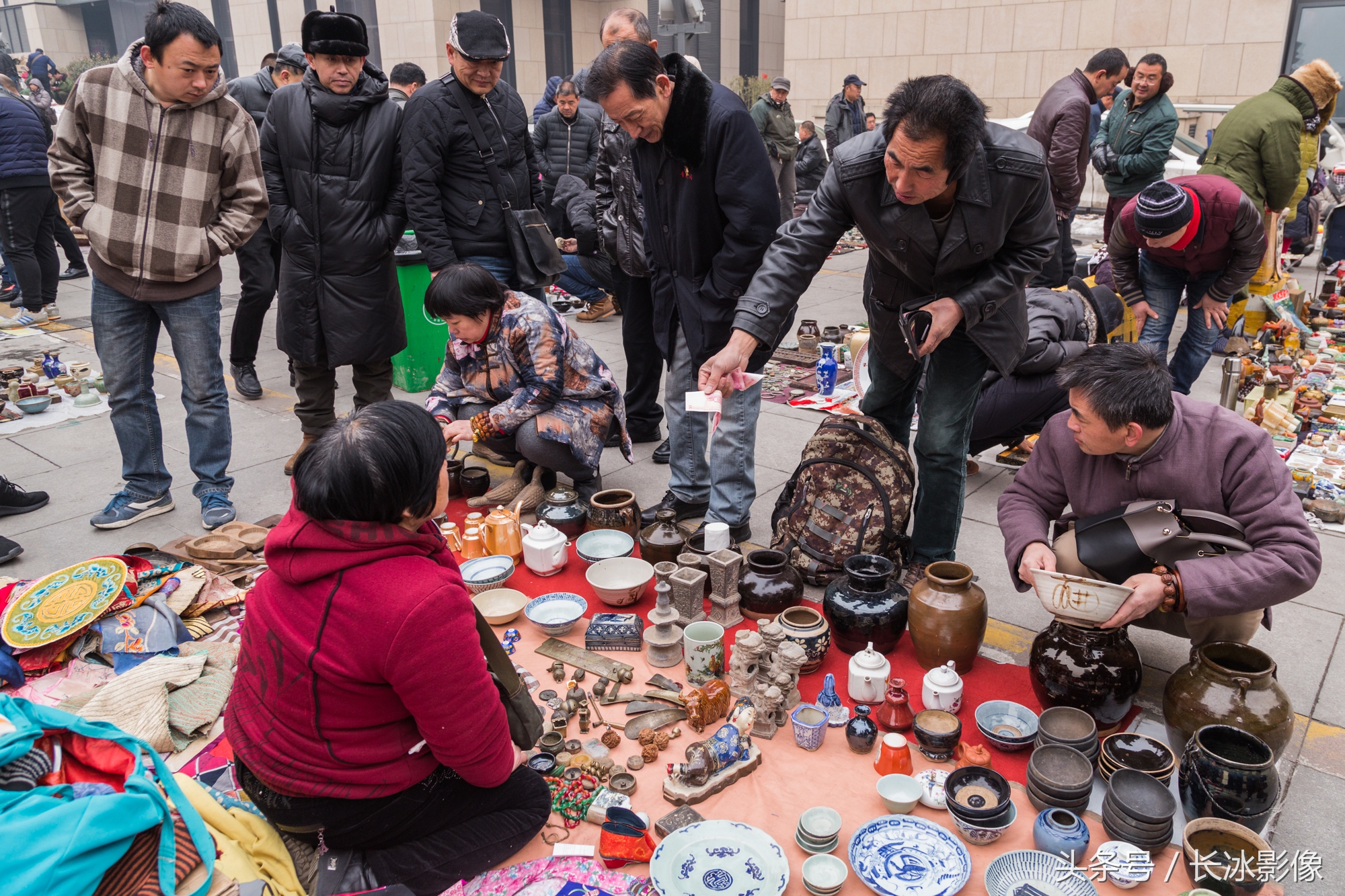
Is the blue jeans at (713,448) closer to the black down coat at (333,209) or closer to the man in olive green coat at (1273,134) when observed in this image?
the black down coat at (333,209)

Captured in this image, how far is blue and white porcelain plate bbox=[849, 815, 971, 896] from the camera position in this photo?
197 centimetres

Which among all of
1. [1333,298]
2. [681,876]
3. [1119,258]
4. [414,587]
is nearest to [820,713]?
[681,876]

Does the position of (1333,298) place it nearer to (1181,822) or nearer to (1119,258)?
(1119,258)

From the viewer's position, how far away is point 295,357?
4.23m

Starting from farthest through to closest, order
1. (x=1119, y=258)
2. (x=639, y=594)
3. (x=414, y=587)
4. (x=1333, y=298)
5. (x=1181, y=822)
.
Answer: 1. (x=1333, y=298)
2. (x=1119, y=258)
3. (x=639, y=594)
4. (x=1181, y=822)
5. (x=414, y=587)

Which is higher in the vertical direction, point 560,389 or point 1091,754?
point 560,389

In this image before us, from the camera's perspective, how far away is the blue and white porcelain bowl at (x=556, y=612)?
300 centimetres

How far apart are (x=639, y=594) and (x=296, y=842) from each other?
1.45 m

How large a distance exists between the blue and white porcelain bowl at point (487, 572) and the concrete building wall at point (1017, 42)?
44.8ft

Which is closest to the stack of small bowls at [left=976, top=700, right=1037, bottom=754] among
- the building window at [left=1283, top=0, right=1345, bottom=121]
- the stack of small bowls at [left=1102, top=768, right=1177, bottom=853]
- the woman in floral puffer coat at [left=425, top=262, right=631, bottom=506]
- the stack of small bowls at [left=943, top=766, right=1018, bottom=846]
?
the stack of small bowls at [left=943, top=766, right=1018, bottom=846]

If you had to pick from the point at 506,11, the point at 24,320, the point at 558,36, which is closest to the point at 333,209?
the point at 24,320

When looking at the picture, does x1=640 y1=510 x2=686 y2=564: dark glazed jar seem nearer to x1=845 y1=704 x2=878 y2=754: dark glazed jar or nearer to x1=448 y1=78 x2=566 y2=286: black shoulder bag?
x1=845 y1=704 x2=878 y2=754: dark glazed jar

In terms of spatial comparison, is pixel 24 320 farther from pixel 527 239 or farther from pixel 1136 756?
pixel 1136 756

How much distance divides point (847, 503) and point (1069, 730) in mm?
1060
